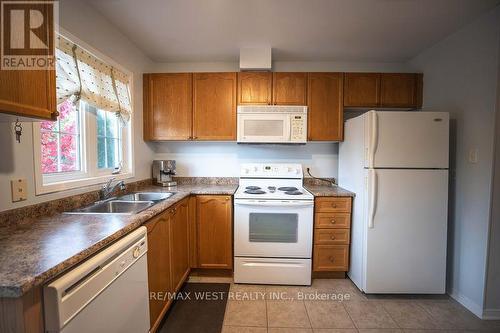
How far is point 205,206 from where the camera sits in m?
2.29

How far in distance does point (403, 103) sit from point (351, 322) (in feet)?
7.44

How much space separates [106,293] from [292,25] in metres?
2.28

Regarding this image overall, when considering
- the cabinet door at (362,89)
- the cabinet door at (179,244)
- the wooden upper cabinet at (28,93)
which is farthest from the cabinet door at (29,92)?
the cabinet door at (362,89)

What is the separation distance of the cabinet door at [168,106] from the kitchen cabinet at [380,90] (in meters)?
1.81

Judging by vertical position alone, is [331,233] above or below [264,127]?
below

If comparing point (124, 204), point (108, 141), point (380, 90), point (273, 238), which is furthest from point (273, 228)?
point (380, 90)

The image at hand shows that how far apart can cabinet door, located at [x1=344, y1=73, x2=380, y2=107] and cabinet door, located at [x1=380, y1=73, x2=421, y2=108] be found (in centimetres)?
7

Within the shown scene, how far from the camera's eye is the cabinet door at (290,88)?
248cm

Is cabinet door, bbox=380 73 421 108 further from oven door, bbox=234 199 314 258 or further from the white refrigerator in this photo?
oven door, bbox=234 199 314 258

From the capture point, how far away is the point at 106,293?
38.5 inches

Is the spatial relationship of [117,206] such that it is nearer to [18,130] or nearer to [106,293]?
[18,130]

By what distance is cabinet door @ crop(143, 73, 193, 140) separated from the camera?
2.52 metres

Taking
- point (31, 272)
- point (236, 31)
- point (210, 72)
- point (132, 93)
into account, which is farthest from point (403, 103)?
point (31, 272)

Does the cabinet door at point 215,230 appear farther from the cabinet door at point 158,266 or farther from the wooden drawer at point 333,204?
the wooden drawer at point 333,204
